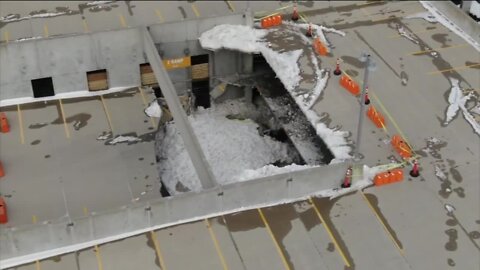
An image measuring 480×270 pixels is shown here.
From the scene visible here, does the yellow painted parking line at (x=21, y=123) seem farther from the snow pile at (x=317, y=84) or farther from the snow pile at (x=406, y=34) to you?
the snow pile at (x=406, y=34)

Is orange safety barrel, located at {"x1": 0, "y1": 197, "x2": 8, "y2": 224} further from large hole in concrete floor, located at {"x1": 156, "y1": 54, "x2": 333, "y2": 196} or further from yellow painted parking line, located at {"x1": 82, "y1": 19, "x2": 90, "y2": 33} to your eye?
yellow painted parking line, located at {"x1": 82, "y1": 19, "x2": 90, "y2": 33}

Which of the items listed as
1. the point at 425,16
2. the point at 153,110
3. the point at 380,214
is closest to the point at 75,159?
the point at 153,110

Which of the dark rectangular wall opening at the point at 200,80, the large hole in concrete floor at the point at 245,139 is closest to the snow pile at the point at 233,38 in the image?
the dark rectangular wall opening at the point at 200,80

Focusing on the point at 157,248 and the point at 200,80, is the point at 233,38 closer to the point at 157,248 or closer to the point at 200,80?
the point at 200,80

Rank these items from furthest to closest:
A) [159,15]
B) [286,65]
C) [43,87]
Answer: [159,15] → [43,87] → [286,65]

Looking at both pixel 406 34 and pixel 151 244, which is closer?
pixel 151 244

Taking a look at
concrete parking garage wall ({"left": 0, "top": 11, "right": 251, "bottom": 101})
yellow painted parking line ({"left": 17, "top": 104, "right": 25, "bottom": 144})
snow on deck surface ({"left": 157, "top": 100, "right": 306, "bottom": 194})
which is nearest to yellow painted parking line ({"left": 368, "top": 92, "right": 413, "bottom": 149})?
snow on deck surface ({"left": 157, "top": 100, "right": 306, "bottom": 194})

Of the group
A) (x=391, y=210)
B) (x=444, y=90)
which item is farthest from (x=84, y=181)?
(x=444, y=90)
